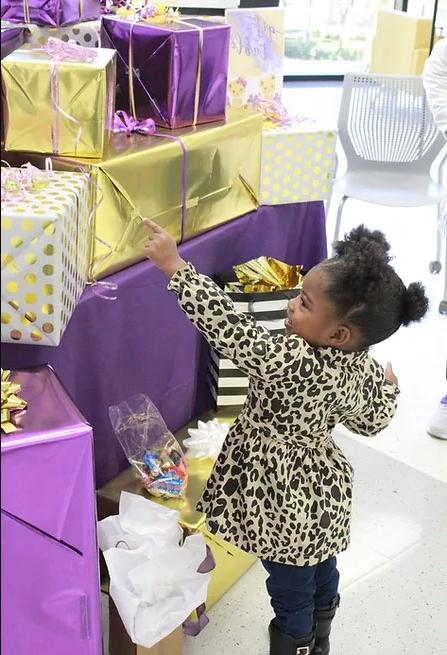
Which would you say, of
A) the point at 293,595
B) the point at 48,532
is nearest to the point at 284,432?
the point at 293,595

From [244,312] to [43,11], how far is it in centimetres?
78

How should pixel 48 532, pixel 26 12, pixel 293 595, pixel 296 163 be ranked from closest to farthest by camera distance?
pixel 48 532 < pixel 293 595 < pixel 26 12 < pixel 296 163

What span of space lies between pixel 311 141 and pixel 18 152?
94cm

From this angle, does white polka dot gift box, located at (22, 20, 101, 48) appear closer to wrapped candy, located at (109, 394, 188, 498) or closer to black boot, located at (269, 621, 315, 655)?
wrapped candy, located at (109, 394, 188, 498)

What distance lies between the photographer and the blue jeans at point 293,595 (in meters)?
1.51

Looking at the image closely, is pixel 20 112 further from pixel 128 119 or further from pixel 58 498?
pixel 58 498

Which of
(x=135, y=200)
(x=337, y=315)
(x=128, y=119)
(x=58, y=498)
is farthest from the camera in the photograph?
(x=128, y=119)

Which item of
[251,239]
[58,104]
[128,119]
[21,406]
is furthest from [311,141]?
[21,406]

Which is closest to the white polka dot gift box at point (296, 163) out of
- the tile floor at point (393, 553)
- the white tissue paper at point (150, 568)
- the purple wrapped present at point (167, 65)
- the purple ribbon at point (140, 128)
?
the tile floor at point (393, 553)

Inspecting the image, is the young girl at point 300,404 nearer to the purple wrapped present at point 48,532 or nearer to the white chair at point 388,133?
the purple wrapped present at point 48,532

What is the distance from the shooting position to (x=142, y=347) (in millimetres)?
1821

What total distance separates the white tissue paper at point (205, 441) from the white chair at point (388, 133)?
1.94 m

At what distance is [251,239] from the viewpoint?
2180mm

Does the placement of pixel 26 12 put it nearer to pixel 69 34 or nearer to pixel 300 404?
pixel 69 34
